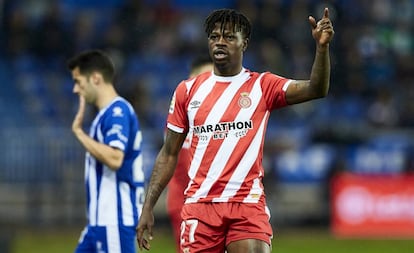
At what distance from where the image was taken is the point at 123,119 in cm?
920

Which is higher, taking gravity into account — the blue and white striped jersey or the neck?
the neck

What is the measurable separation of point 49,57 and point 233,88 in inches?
593

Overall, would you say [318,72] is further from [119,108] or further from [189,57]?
[189,57]

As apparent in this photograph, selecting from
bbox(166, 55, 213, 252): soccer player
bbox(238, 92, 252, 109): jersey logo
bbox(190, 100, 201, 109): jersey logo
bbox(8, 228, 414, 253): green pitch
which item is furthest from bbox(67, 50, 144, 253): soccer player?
bbox(8, 228, 414, 253): green pitch

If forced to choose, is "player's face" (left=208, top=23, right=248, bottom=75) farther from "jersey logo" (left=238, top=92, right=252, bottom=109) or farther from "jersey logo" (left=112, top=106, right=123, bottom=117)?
"jersey logo" (left=112, top=106, right=123, bottom=117)

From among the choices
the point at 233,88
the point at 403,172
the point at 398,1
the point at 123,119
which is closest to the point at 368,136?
the point at 403,172

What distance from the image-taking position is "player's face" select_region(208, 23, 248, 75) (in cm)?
757

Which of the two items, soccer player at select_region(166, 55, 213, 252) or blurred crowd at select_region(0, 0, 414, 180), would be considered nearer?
soccer player at select_region(166, 55, 213, 252)

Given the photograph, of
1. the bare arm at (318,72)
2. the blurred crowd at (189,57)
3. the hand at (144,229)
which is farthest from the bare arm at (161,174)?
the blurred crowd at (189,57)

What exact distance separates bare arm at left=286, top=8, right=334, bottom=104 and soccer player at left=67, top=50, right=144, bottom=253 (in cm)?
202

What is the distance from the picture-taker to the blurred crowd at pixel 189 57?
21156mm

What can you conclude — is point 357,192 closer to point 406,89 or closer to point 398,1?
point 406,89

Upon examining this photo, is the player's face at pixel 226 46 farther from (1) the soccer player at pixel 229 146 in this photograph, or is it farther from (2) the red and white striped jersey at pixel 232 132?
(2) the red and white striped jersey at pixel 232 132

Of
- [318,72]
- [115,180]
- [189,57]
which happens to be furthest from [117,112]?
[189,57]
